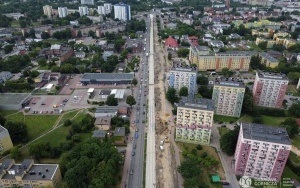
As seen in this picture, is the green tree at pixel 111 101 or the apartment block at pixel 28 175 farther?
the green tree at pixel 111 101

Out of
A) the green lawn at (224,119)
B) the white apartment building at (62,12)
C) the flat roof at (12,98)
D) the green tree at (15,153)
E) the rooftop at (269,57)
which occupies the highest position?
the white apartment building at (62,12)

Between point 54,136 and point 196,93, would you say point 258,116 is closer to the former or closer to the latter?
point 196,93

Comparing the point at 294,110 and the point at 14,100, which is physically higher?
the point at 294,110

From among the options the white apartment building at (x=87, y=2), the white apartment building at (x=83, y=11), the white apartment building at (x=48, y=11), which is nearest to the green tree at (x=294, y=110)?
the white apartment building at (x=83, y=11)

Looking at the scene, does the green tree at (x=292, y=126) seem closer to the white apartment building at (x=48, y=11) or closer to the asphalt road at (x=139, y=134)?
the asphalt road at (x=139, y=134)

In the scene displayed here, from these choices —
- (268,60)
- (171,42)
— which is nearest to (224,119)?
(268,60)

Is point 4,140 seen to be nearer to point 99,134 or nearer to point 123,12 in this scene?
point 99,134

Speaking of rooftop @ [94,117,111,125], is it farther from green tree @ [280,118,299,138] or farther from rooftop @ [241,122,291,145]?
green tree @ [280,118,299,138]
